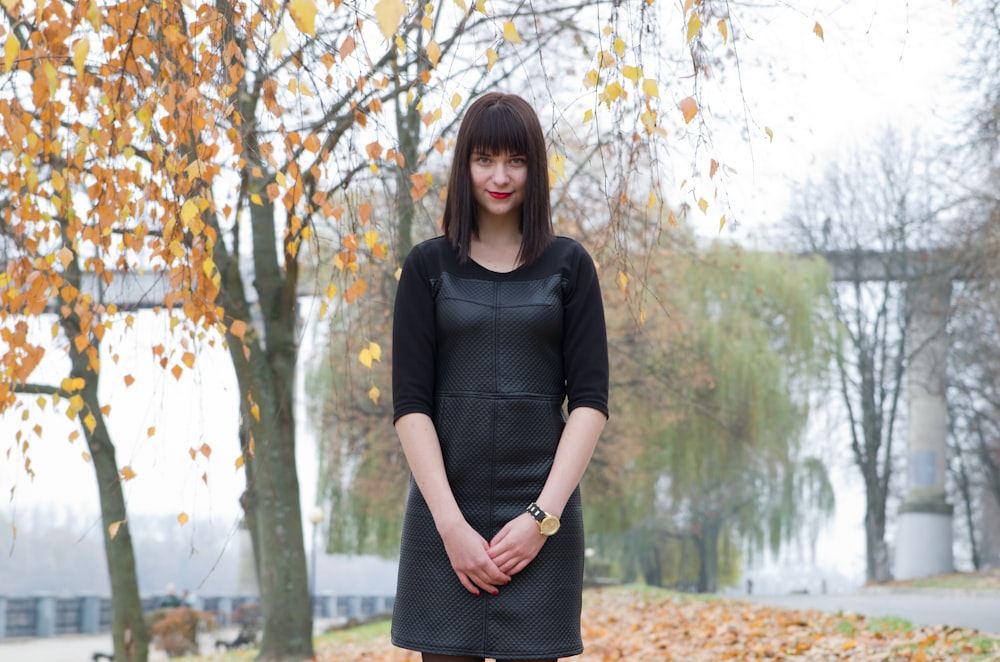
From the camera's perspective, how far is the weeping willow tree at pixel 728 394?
55.0ft

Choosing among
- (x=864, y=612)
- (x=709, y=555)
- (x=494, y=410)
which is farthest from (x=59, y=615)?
(x=494, y=410)

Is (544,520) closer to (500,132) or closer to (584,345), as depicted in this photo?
(584,345)

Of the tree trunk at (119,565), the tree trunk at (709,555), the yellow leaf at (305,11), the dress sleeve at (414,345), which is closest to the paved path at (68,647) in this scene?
the tree trunk at (119,565)

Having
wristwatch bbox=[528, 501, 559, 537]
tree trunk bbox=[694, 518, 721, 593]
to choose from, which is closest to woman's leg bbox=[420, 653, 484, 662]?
wristwatch bbox=[528, 501, 559, 537]

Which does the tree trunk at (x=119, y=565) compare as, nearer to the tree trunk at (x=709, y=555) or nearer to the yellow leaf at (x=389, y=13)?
the yellow leaf at (x=389, y=13)

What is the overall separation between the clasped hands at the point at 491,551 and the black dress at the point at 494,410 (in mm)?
32

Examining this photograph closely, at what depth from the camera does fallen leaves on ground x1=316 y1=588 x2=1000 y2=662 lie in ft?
20.1

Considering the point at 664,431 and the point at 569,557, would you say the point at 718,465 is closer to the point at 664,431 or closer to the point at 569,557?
the point at 664,431

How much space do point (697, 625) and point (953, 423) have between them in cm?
1992

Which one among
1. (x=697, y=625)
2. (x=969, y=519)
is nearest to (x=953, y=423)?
(x=969, y=519)

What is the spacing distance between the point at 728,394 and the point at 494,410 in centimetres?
1839

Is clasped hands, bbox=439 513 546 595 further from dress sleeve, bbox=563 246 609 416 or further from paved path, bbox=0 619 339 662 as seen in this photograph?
paved path, bbox=0 619 339 662

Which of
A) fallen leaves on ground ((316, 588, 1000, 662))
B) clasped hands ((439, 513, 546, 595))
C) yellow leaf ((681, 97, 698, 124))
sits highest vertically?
yellow leaf ((681, 97, 698, 124))

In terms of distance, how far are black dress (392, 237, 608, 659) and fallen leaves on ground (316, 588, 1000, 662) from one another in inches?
163
